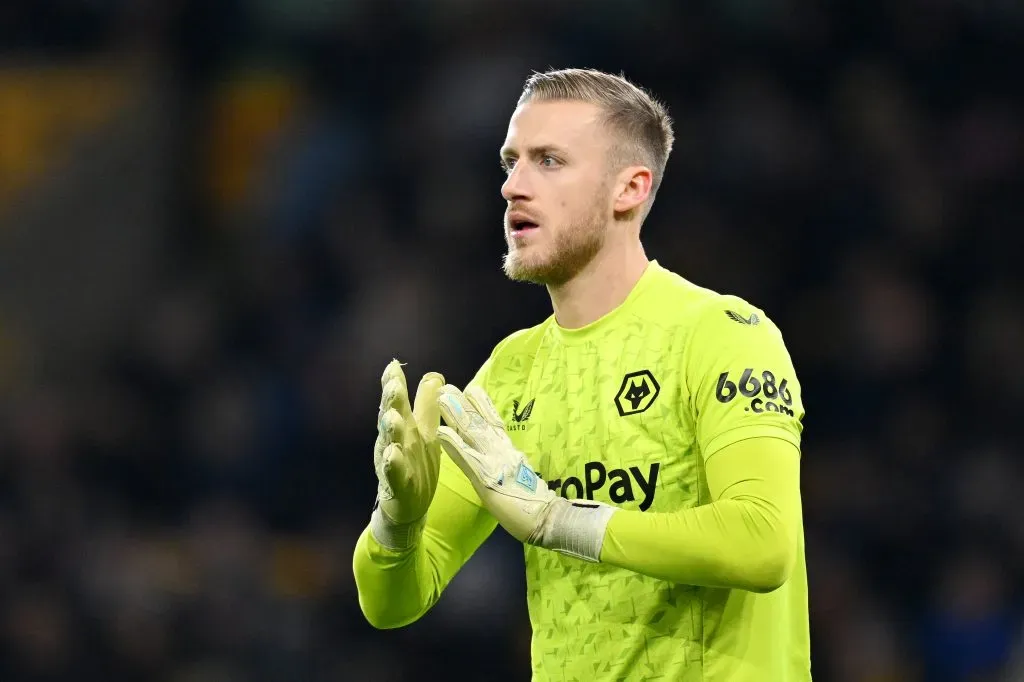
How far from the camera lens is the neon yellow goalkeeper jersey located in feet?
10.3

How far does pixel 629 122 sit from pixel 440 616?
349 cm

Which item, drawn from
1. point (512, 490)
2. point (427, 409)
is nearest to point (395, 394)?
point (427, 409)

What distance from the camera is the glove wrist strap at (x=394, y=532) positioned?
11.0 ft

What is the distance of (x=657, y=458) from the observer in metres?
3.24

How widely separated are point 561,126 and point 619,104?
195mm

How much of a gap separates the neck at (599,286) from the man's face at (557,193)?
27mm

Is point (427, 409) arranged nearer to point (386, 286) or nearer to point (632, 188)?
point (632, 188)

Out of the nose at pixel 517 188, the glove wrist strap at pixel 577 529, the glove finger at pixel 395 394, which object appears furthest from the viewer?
the nose at pixel 517 188

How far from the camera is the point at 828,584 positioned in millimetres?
6461

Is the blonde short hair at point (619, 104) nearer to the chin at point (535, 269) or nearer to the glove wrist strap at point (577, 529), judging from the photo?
the chin at point (535, 269)

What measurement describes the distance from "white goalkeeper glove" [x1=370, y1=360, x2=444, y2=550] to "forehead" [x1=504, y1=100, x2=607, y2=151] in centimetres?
71

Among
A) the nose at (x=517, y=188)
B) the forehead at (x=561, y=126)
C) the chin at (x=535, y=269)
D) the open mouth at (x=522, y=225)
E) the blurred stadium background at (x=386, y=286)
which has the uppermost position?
the forehead at (x=561, y=126)

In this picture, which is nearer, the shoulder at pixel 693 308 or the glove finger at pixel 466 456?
the glove finger at pixel 466 456

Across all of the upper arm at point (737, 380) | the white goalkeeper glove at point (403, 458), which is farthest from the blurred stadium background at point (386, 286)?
the upper arm at point (737, 380)
